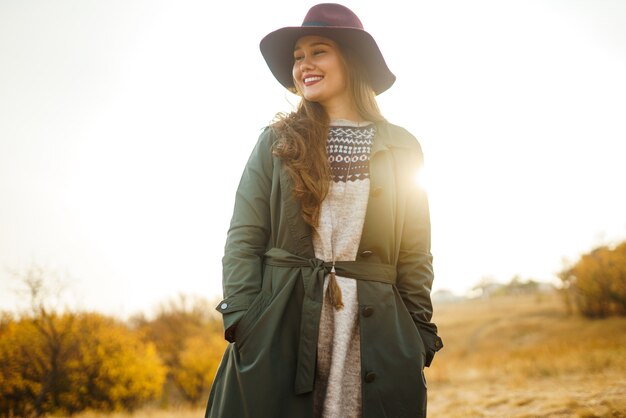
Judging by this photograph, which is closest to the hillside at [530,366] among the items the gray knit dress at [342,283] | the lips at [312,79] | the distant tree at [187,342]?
the gray knit dress at [342,283]

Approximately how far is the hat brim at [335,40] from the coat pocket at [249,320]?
5.26 ft

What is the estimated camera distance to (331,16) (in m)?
2.77

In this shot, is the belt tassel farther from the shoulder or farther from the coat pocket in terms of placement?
the shoulder

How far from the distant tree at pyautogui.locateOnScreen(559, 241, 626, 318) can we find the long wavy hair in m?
54.6

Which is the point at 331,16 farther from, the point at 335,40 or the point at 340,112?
the point at 340,112

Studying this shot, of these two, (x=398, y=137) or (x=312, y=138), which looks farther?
(x=398, y=137)

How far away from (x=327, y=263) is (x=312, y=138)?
71 centimetres

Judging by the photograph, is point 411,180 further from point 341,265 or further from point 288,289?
point 288,289

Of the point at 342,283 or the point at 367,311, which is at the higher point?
the point at 342,283

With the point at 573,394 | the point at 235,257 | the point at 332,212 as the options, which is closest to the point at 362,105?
the point at 332,212

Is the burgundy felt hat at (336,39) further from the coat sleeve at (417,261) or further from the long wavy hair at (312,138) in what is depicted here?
the coat sleeve at (417,261)

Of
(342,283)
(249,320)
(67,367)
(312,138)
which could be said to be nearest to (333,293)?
(342,283)

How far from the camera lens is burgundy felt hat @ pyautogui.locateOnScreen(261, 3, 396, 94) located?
275cm

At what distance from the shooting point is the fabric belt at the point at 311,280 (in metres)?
2.23
